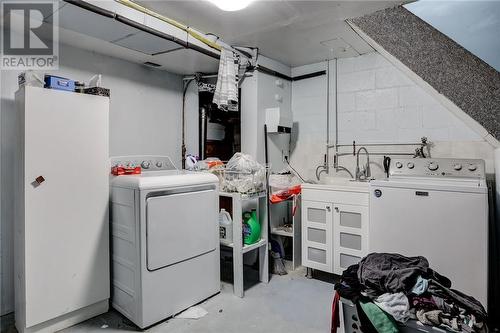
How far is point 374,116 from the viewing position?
3240 millimetres

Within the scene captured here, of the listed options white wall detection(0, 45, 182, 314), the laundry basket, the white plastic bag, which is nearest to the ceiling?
white wall detection(0, 45, 182, 314)

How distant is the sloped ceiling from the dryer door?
212cm

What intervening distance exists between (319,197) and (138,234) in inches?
65.9

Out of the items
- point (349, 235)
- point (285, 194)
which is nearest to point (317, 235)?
point (349, 235)

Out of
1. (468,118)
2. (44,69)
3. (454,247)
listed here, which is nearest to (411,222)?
(454,247)

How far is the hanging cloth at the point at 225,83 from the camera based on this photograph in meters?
2.92

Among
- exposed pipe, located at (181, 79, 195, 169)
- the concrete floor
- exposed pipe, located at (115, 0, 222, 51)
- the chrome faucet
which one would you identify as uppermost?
exposed pipe, located at (115, 0, 222, 51)

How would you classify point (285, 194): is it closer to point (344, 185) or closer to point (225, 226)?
point (344, 185)

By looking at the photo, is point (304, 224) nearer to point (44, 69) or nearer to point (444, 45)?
point (444, 45)

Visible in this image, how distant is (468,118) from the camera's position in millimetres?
2631

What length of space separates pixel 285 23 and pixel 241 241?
197 cm

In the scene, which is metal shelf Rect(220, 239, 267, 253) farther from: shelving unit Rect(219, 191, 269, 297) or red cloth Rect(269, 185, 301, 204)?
red cloth Rect(269, 185, 301, 204)

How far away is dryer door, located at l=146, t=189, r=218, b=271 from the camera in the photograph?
6.95ft

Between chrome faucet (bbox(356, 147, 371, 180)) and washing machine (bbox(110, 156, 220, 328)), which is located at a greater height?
chrome faucet (bbox(356, 147, 371, 180))
